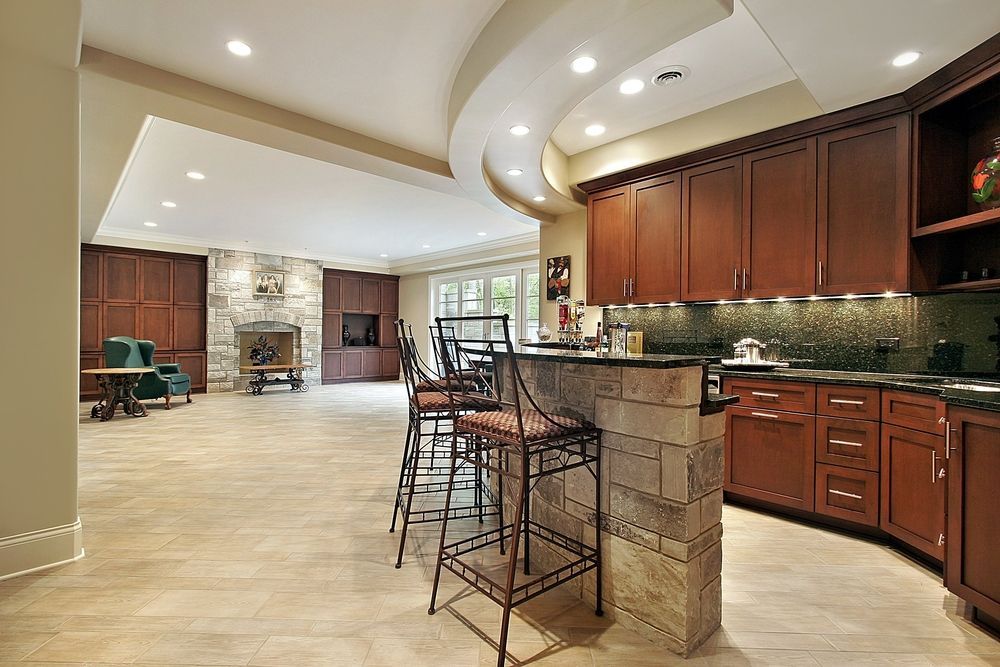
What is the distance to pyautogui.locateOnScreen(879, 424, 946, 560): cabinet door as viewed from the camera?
7.39 ft

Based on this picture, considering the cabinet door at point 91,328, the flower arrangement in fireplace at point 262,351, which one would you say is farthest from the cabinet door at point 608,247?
the cabinet door at point 91,328

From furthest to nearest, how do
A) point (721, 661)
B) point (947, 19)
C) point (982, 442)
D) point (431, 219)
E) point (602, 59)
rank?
1. point (431, 219)
2. point (602, 59)
3. point (947, 19)
4. point (982, 442)
5. point (721, 661)

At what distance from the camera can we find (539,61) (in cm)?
240

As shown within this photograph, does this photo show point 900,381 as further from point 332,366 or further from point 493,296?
point 332,366

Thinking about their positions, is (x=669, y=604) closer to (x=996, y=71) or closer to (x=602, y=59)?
(x=602, y=59)

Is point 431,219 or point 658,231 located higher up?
point 431,219

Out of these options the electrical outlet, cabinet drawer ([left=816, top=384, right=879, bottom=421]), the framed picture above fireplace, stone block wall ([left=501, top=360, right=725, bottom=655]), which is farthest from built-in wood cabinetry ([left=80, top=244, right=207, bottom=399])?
the electrical outlet

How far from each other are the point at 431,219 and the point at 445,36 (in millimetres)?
4641

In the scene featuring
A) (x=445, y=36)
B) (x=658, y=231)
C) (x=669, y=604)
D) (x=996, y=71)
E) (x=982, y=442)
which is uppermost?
(x=445, y=36)

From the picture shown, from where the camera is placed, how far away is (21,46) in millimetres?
2184

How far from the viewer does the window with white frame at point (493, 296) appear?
8.80 meters

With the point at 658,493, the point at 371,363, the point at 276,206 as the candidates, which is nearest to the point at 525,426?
the point at 658,493

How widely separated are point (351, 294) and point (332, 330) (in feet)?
3.14

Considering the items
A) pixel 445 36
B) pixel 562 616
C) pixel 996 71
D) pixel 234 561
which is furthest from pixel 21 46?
pixel 996 71
